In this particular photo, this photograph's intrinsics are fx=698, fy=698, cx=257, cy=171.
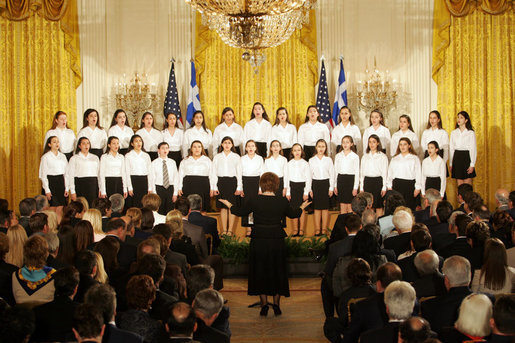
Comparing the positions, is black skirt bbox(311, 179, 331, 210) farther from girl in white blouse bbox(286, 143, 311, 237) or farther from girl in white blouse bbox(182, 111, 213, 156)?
girl in white blouse bbox(182, 111, 213, 156)

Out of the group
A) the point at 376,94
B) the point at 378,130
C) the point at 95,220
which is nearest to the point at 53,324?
the point at 95,220

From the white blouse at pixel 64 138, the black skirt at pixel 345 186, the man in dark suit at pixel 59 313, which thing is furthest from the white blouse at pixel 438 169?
the man in dark suit at pixel 59 313

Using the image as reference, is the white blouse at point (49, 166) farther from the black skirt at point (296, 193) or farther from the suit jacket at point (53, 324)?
the suit jacket at point (53, 324)

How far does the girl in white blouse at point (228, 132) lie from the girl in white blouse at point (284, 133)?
1.90 feet

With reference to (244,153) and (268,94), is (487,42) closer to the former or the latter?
(268,94)

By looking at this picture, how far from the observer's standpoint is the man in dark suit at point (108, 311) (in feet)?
12.3

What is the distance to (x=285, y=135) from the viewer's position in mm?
11828

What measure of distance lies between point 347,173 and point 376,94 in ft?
9.00

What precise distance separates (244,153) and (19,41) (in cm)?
517

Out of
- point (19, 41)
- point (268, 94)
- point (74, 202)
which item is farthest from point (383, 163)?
point (19, 41)

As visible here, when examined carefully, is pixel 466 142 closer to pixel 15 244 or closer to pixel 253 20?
pixel 253 20

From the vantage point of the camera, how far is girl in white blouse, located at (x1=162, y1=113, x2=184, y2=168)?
11.9 meters

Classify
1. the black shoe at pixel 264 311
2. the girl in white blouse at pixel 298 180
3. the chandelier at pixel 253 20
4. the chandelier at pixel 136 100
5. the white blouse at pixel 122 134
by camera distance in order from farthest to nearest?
the chandelier at pixel 136 100, the white blouse at pixel 122 134, the girl in white blouse at pixel 298 180, the chandelier at pixel 253 20, the black shoe at pixel 264 311

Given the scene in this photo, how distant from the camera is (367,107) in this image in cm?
1331
